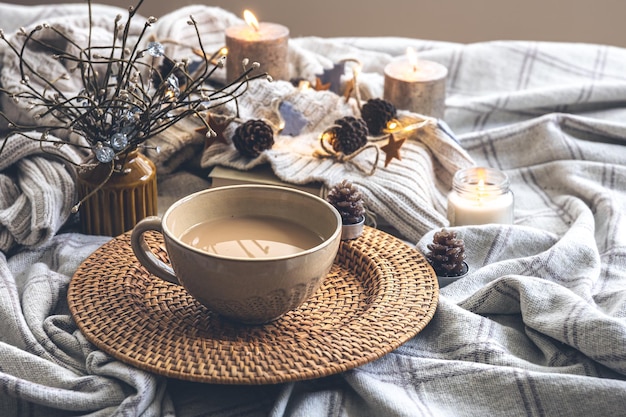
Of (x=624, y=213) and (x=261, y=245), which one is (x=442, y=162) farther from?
(x=261, y=245)

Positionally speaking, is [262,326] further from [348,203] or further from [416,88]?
[416,88]

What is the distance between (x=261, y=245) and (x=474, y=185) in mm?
350

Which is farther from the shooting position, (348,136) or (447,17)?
(447,17)

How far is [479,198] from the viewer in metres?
0.96

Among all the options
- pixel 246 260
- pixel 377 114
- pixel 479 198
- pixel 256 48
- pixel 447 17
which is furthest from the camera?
pixel 447 17

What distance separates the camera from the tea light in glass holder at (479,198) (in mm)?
961

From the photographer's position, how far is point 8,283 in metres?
0.78

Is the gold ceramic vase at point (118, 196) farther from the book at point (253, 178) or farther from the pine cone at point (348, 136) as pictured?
the pine cone at point (348, 136)

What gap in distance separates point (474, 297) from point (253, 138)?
0.34 meters

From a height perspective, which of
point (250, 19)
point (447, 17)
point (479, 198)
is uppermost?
point (250, 19)

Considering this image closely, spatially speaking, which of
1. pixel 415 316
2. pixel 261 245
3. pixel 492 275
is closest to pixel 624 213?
pixel 492 275

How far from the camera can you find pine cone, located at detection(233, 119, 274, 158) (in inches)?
39.1

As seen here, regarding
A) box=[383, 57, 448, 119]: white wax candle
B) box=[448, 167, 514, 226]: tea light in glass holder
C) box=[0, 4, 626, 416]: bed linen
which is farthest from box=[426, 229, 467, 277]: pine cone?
box=[383, 57, 448, 119]: white wax candle

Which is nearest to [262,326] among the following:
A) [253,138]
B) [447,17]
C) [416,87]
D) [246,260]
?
[246,260]
